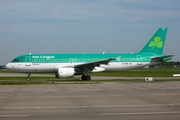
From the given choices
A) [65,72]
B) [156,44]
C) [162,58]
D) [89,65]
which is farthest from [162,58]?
[65,72]

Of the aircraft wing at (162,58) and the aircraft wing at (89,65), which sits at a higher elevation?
the aircraft wing at (162,58)

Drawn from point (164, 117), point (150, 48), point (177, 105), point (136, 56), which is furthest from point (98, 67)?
point (164, 117)

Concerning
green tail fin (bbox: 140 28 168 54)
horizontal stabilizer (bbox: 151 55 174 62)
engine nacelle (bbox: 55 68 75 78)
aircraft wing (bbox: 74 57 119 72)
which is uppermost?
green tail fin (bbox: 140 28 168 54)

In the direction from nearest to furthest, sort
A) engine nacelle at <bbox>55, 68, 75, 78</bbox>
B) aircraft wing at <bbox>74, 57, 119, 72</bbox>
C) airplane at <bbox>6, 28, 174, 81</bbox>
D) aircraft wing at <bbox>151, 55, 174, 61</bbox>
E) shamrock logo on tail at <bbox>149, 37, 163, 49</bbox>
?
engine nacelle at <bbox>55, 68, 75, 78</bbox> < aircraft wing at <bbox>74, 57, 119, 72</bbox> < airplane at <bbox>6, 28, 174, 81</bbox> < aircraft wing at <bbox>151, 55, 174, 61</bbox> < shamrock logo on tail at <bbox>149, 37, 163, 49</bbox>

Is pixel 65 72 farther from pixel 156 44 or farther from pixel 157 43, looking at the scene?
pixel 157 43

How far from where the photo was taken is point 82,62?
116ft

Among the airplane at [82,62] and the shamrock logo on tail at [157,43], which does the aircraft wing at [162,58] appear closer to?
the airplane at [82,62]

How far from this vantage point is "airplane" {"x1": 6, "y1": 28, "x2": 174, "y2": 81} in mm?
34438

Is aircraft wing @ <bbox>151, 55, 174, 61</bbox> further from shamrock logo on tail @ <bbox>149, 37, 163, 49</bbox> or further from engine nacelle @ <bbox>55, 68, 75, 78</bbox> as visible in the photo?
engine nacelle @ <bbox>55, 68, 75, 78</bbox>

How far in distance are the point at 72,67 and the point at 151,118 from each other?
2591 centimetres

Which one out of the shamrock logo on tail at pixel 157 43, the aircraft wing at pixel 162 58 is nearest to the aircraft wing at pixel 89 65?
the aircraft wing at pixel 162 58

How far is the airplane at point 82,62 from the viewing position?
34.4 meters

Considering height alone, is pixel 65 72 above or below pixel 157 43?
below

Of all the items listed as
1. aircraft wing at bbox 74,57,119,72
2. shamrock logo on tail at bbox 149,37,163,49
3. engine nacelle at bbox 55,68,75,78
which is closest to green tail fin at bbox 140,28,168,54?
shamrock logo on tail at bbox 149,37,163,49
